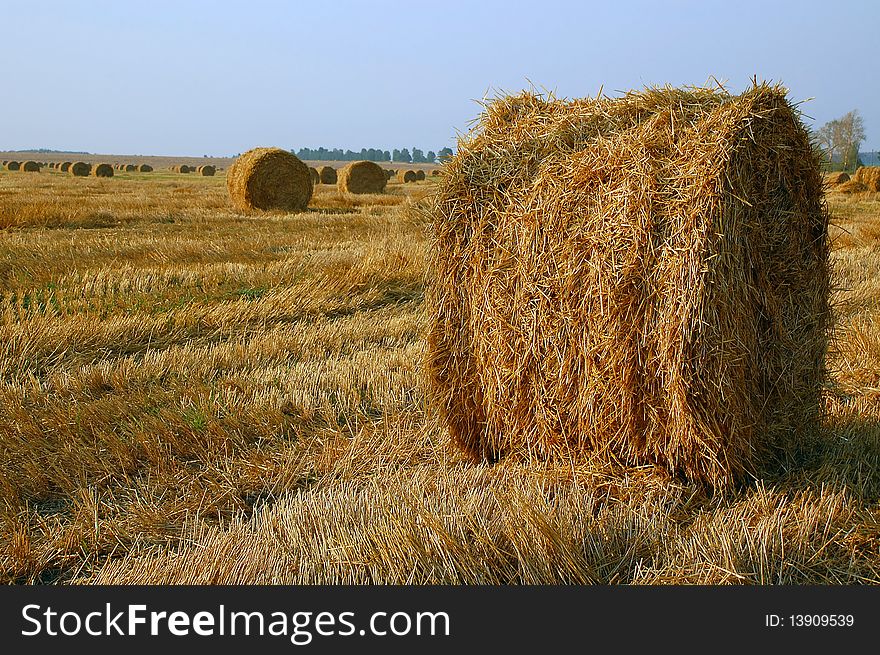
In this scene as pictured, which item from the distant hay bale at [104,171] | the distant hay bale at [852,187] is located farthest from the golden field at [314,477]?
the distant hay bale at [104,171]

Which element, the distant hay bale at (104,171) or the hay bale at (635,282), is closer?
the hay bale at (635,282)

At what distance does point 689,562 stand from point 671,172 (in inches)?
66.7

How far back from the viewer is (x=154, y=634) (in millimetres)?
2635

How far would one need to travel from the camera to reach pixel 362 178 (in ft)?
93.3

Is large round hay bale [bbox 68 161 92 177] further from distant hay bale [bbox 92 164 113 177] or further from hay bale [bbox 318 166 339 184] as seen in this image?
hay bale [bbox 318 166 339 184]

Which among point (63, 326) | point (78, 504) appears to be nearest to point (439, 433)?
point (78, 504)

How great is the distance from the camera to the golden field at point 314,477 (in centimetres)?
310

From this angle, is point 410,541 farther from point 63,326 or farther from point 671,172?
point 63,326

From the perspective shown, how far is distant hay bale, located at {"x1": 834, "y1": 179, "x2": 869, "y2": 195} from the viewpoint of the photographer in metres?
29.1

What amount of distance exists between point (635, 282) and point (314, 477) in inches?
76.8

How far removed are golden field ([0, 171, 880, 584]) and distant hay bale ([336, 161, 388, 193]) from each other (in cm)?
2103

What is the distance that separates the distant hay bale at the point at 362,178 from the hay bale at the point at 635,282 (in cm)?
2471

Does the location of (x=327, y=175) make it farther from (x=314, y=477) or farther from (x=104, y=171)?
(x=314, y=477)

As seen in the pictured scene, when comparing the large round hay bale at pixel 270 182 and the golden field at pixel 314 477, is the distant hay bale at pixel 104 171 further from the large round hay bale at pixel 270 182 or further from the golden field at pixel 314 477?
the golden field at pixel 314 477
